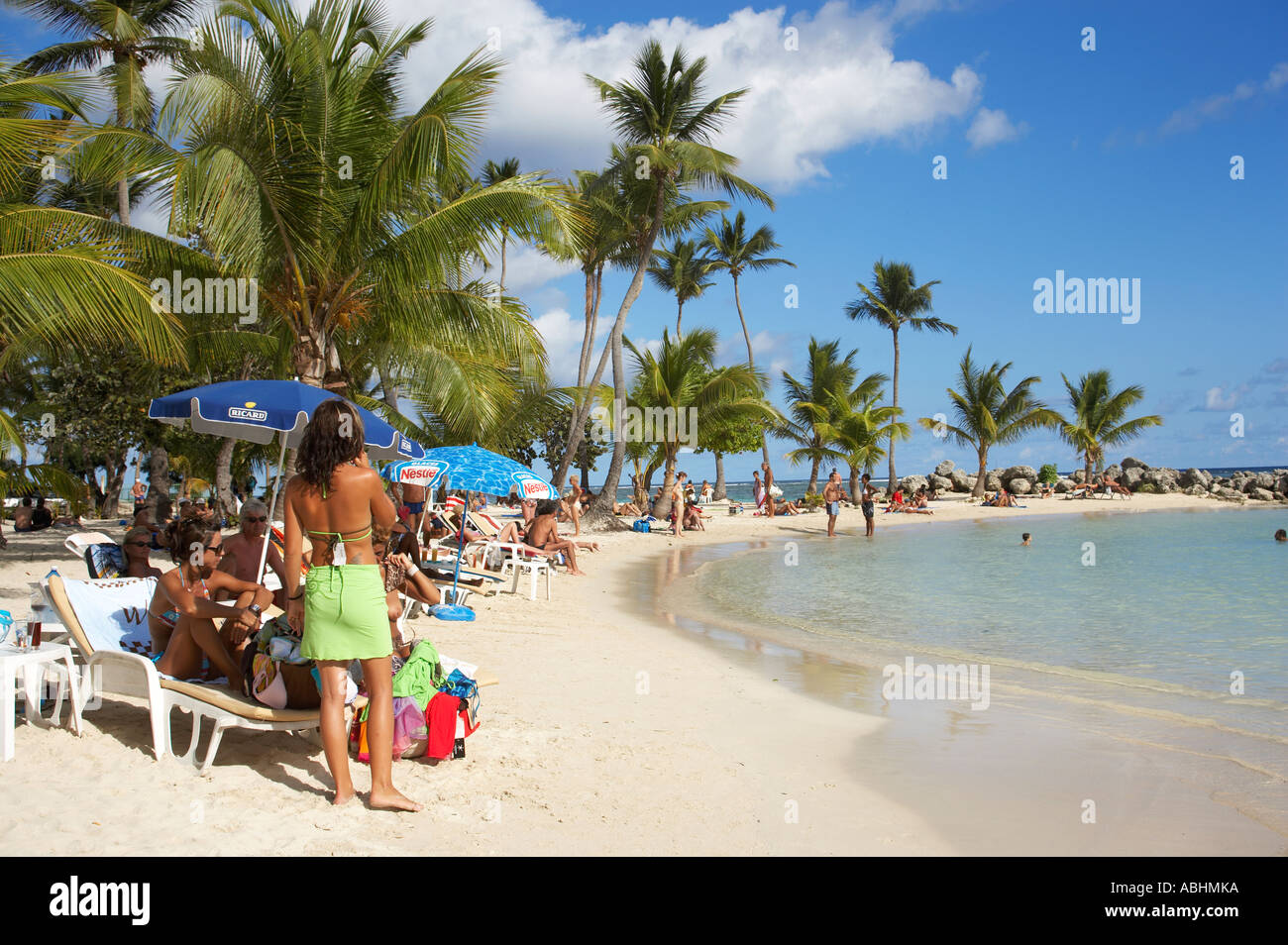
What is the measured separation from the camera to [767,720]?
233 inches

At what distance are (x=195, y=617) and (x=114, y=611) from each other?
108 cm

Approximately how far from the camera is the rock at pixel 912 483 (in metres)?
47.6

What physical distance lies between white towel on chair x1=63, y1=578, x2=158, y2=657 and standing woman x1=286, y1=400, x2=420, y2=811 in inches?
69.0

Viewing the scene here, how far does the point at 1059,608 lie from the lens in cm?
1265

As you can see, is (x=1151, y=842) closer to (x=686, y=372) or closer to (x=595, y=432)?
(x=686, y=372)

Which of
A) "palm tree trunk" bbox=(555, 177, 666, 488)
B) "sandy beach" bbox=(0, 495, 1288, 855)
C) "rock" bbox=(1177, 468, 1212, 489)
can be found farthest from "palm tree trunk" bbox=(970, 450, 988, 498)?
"sandy beach" bbox=(0, 495, 1288, 855)

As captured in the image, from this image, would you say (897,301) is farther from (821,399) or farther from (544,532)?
(544,532)

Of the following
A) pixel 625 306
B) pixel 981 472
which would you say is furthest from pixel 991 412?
pixel 625 306

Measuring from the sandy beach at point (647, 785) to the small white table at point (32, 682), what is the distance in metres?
0.12

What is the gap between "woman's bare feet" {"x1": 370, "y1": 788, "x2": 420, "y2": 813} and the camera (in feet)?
12.1

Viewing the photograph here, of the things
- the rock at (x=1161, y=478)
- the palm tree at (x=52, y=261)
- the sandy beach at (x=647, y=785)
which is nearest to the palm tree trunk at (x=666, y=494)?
the palm tree at (x=52, y=261)

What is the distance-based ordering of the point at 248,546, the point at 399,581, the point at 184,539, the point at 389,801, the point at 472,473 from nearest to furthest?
the point at 389,801, the point at 184,539, the point at 399,581, the point at 248,546, the point at 472,473

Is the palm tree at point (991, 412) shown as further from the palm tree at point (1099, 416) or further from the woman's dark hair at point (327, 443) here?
the woman's dark hair at point (327, 443)

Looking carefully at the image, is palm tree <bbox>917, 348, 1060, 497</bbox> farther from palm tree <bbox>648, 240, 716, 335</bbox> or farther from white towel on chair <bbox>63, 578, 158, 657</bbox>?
white towel on chair <bbox>63, 578, 158, 657</bbox>
